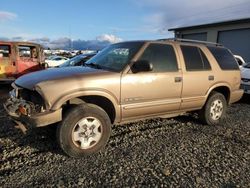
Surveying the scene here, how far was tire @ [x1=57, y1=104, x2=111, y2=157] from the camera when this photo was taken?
3.81m

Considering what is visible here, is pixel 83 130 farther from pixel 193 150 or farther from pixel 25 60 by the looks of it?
pixel 25 60

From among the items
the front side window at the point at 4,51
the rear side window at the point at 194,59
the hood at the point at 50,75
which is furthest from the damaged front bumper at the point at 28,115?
the front side window at the point at 4,51

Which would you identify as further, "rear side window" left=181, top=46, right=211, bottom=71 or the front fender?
"rear side window" left=181, top=46, right=211, bottom=71

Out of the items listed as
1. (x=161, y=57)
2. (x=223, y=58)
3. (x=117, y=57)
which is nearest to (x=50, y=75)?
(x=117, y=57)

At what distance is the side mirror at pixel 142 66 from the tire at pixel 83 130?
90 centimetres

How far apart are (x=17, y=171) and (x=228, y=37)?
59.3ft

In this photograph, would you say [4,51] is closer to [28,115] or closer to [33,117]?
[28,115]

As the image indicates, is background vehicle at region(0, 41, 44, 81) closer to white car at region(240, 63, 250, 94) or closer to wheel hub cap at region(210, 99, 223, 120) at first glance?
wheel hub cap at region(210, 99, 223, 120)

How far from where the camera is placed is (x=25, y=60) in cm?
1031

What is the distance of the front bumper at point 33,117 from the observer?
364 cm

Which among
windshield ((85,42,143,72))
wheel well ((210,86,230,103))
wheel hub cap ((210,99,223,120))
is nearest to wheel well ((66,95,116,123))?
windshield ((85,42,143,72))

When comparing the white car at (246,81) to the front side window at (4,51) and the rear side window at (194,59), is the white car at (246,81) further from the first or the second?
the front side window at (4,51)

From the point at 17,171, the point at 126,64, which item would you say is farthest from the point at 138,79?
the point at 17,171

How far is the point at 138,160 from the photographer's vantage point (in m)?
3.96
